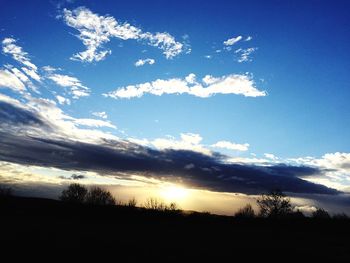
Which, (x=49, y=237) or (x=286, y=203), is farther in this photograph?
(x=286, y=203)

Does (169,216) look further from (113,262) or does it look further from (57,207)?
(113,262)

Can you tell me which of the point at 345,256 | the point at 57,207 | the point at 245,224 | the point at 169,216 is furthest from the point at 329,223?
the point at 57,207

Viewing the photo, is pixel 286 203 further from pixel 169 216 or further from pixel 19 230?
pixel 19 230

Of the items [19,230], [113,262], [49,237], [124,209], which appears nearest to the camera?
[113,262]

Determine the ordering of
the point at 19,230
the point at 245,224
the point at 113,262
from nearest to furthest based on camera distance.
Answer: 1. the point at 113,262
2. the point at 19,230
3. the point at 245,224

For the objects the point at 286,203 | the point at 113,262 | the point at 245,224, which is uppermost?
the point at 286,203

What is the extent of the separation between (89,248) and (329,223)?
114 feet

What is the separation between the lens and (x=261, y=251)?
61.1ft

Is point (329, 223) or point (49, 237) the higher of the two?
point (329, 223)

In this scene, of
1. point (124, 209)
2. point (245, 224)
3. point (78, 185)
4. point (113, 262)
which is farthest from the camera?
point (78, 185)

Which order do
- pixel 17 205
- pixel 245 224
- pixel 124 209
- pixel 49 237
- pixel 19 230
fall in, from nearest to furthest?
pixel 49 237 < pixel 19 230 < pixel 17 205 < pixel 245 224 < pixel 124 209

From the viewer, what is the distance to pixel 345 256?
18.8m

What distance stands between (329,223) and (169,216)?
779 inches

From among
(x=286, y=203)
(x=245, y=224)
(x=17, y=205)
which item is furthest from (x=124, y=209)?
(x=286, y=203)
